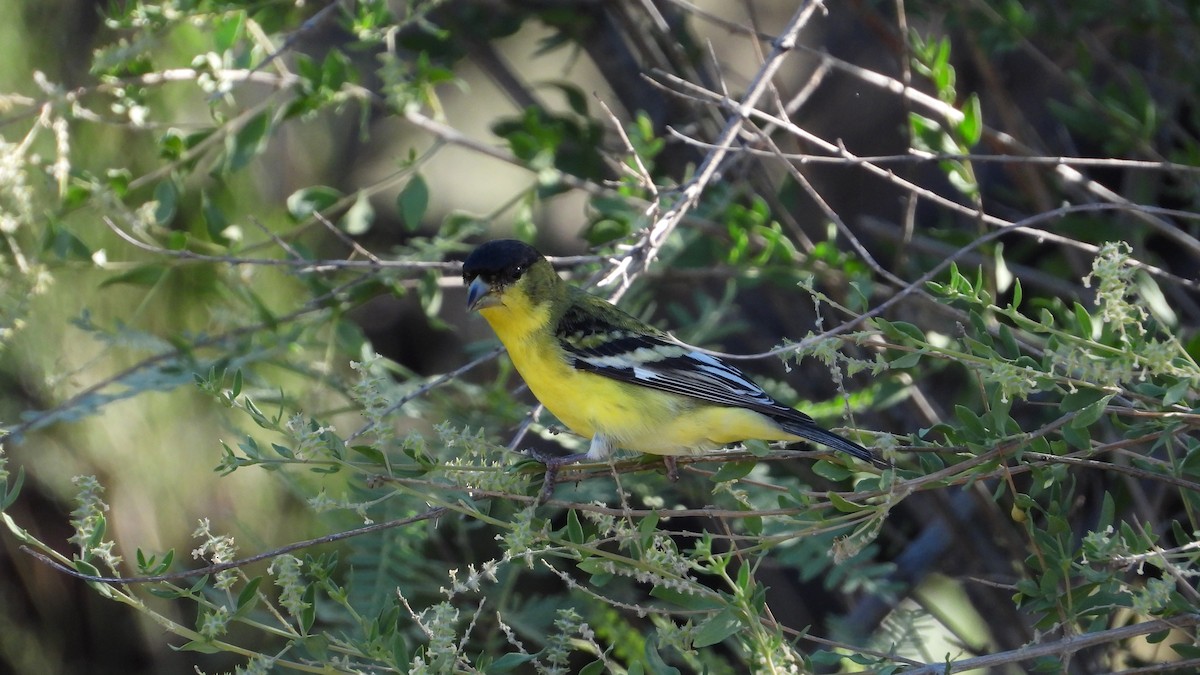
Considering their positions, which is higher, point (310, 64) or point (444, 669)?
point (310, 64)

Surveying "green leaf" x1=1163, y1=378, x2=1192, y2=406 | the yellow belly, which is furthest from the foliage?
the yellow belly

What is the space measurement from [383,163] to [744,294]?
75.9 inches

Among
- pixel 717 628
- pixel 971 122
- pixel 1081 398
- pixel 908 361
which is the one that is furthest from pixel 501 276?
pixel 1081 398

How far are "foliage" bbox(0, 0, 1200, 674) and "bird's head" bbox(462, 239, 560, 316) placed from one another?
0.60 ft

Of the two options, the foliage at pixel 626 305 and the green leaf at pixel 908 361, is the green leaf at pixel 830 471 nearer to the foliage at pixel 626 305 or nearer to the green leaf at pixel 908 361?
the foliage at pixel 626 305

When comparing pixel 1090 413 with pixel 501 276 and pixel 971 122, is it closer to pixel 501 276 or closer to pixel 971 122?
pixel 971 122

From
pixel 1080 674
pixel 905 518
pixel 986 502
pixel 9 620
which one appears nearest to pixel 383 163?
pixel 9 620

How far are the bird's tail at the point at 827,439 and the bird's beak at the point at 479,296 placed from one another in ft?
2.97

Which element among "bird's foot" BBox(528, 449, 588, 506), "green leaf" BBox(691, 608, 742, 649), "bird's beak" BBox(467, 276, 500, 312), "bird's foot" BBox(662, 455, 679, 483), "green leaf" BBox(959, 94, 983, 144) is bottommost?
"bird's foot" BBox(662, 455, 679, 483)

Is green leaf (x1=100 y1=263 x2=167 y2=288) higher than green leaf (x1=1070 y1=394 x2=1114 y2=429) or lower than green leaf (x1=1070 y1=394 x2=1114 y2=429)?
lower

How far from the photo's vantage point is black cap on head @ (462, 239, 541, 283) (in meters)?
3.23

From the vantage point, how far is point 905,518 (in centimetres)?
489

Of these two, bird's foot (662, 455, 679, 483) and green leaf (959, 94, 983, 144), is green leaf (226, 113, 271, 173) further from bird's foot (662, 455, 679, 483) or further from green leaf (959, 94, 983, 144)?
green leaf (959, 94, 983, 144)

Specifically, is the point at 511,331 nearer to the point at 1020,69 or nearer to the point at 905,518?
the point at 905,518
